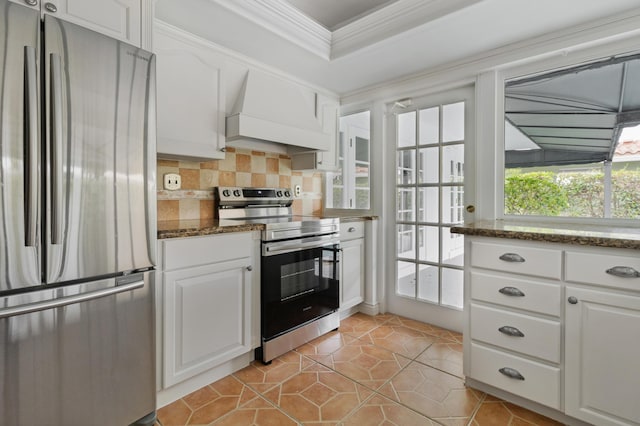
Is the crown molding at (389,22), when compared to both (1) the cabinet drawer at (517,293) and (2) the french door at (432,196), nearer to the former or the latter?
(2) the french door at (432,196)

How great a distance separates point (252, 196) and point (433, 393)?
185 centimetres

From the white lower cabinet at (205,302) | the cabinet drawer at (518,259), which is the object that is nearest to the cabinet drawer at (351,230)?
the white lower cabinet at (205,302)

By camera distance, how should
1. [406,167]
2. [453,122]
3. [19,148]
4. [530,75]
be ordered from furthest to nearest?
1. [406,167]
2. [453,122]
3. [530,75]
4. [19,148]

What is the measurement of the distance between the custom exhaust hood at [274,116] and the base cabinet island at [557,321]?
1.35m

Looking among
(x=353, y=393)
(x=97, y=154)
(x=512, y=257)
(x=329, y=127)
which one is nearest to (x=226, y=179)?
(x=329, y=127)

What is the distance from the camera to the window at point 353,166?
310 cm

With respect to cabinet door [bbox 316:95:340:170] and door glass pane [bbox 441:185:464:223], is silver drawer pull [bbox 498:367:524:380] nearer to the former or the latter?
door glass pane [bbox 441:185:464:223]

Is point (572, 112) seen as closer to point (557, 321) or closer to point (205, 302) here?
point (557, 321)

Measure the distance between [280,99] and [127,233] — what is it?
157cm

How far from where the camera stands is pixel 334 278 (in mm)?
2551

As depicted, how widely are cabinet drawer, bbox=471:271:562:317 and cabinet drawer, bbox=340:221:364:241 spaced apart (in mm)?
1130

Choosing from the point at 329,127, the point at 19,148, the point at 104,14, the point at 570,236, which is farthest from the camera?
the point at 329,127

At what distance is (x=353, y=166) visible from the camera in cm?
317

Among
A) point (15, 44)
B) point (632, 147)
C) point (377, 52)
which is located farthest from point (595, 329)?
point (15, 44)
